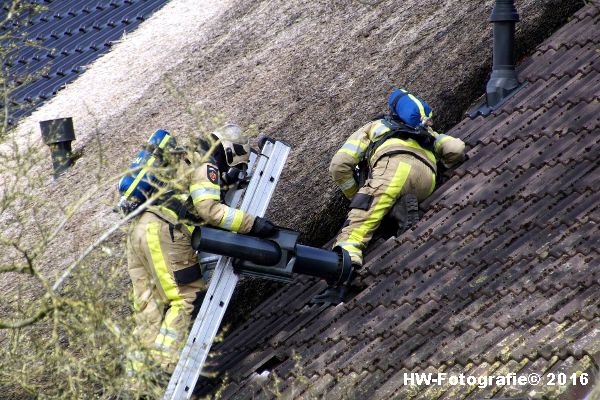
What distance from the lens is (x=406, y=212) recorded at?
8578mm

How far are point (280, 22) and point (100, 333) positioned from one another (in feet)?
18.5

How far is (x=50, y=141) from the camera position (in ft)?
34.9

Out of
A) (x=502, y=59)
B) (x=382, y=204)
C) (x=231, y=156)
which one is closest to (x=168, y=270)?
(x=231, y=156)

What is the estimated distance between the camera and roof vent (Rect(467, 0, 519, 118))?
9.21 m

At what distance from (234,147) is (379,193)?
3.17 ft

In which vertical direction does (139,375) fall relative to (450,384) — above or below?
above

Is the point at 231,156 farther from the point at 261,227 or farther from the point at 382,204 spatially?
the point at 382,204

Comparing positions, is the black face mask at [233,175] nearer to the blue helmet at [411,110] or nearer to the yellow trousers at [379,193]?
the yellow trousers at [379,193]

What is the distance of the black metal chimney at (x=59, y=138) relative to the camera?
10.6 m

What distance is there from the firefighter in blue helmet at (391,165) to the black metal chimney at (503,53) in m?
0.63

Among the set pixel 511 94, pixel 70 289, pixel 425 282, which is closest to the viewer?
pixel 70 289

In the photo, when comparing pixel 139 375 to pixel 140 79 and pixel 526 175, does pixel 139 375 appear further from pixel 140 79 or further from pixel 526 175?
pixel 140 79

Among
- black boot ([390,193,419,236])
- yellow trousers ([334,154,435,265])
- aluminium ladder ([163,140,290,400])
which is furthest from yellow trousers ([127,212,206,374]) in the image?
black boot ([390,193,419,236])

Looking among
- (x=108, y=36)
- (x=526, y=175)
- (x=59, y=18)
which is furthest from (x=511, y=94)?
(x=59, y=18)
